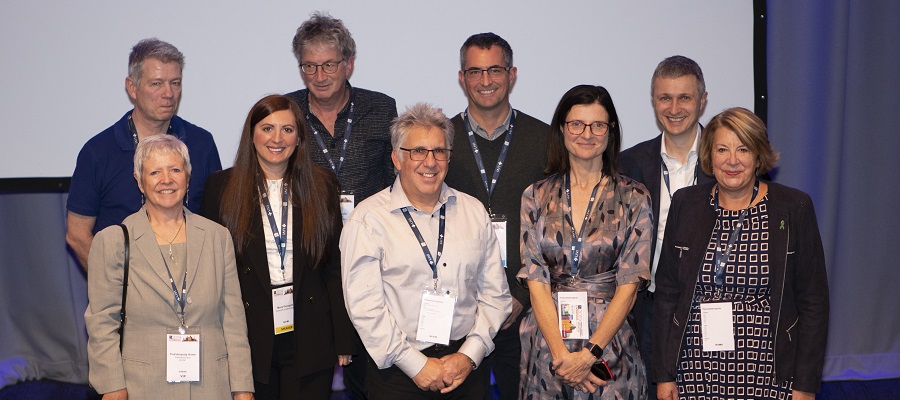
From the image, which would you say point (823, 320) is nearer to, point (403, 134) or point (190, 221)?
point (403, 134)

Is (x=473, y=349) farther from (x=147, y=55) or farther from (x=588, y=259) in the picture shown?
(x=147, y=55)

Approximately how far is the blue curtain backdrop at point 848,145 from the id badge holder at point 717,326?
2.57 meters

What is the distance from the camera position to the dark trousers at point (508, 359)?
344cm

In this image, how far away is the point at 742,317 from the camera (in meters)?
2.89

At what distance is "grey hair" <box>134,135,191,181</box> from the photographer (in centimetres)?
283

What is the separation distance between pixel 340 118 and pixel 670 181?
1.57 m

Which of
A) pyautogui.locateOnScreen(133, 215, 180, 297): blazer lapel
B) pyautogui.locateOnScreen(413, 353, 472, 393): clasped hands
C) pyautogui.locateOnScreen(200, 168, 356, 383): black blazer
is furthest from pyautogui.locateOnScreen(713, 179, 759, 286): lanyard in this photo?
pyautogui.locateOnScreen(133, 215, 180, 297): blazer lapel

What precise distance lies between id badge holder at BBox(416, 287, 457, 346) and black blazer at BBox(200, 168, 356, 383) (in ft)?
1.21

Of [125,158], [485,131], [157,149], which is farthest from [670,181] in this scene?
[125,158]

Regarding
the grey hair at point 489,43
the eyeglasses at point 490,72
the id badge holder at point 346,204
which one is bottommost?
the id badge holder at point 346,204

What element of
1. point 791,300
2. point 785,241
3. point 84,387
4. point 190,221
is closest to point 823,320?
point 791,300

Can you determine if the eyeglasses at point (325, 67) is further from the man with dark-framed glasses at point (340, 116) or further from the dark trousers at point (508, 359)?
the dark trousers at point (508, 359)

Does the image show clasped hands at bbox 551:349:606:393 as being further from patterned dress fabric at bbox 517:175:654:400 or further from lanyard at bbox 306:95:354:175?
lanyard at bbox 306:95:354:175

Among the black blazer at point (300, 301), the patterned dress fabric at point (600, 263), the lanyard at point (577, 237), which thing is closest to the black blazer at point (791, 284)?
the patterned dress fabric at point (600, 263)
